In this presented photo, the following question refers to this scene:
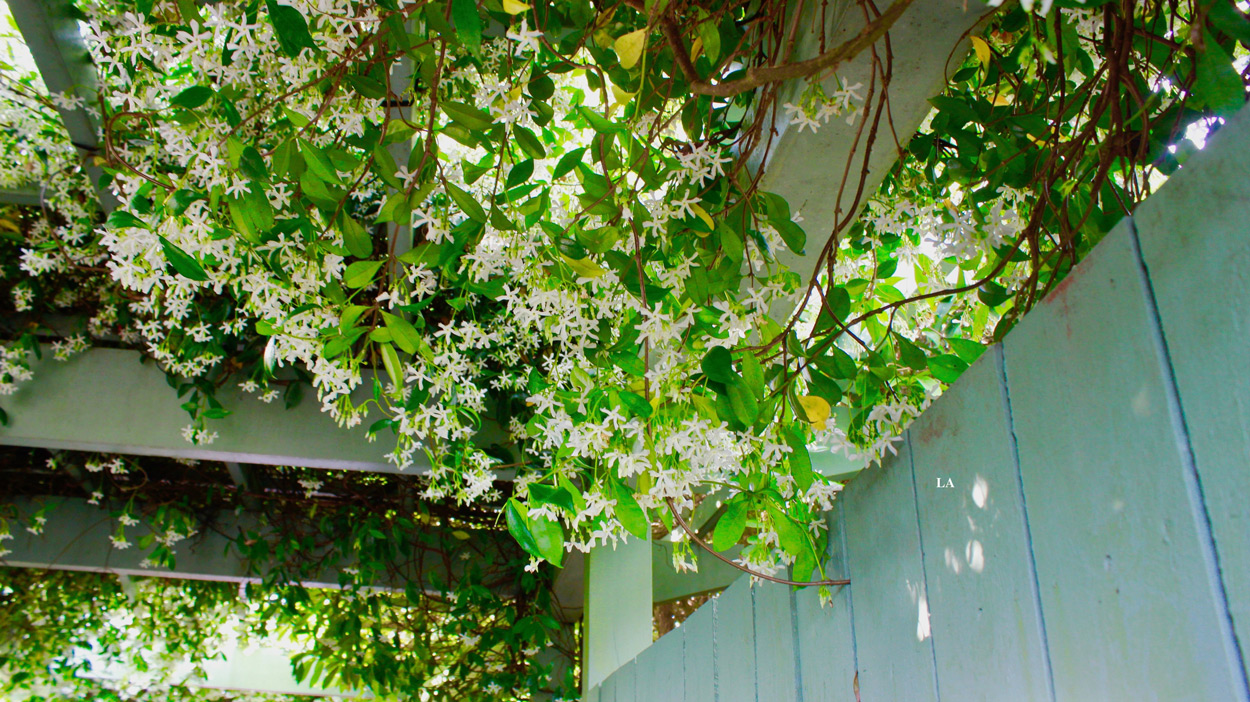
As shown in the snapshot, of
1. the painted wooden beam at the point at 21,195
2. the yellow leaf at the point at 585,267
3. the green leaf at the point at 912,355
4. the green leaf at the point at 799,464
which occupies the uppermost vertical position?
the painted wooden beam at the point at 21,195

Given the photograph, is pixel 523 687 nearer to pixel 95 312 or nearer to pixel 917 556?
pixel 95 312

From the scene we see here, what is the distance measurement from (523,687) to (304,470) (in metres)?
1.28

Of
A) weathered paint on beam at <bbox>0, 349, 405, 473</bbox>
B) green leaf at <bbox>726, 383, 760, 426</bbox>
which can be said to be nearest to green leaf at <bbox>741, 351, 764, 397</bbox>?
green leaf at <bbox>726, 383, 760, 426</bbox>

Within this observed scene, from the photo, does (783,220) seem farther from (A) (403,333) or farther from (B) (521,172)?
(A) (403,333)

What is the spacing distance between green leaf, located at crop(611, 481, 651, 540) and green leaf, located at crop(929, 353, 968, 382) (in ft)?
1.13

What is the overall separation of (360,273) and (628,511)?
1.38 ft

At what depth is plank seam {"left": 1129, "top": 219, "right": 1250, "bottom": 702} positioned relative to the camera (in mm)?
401

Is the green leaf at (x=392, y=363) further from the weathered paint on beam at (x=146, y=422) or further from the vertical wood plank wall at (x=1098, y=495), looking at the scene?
the weathered paint on beam at (x=146, y=422)

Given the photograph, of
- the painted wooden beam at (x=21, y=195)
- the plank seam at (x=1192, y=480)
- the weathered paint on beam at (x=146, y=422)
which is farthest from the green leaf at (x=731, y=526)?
the painted wooden beam at (x=21, y=195)

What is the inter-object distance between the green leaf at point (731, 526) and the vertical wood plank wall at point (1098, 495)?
0.44ft

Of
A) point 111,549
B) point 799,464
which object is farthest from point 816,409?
point 111,549

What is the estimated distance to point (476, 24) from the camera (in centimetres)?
74

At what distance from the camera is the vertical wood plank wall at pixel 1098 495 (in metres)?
0.42

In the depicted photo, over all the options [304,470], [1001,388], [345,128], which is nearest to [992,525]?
[1001,388]
